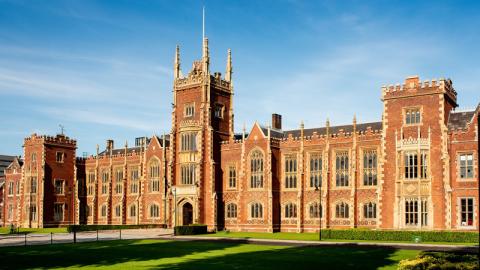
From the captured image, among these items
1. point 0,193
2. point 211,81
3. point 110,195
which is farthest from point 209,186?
point 0,193

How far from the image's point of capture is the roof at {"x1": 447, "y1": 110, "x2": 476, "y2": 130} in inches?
2138

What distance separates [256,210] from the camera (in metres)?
69.1

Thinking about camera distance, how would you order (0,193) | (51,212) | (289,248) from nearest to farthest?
(289,248) < (51,212) < (0,193)

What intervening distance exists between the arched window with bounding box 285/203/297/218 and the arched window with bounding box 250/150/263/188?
408 centimetres

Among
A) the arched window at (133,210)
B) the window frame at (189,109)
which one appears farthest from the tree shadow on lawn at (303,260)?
the arched window at (133,210)

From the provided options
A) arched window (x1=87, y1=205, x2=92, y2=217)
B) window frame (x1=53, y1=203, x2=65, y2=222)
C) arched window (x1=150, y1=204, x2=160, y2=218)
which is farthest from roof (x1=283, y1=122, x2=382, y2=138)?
window frame (x1=53, y1=203, x2=65, y2=222)

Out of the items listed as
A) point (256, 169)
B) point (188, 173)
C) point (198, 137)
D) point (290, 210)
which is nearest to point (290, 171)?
point (256, 169)

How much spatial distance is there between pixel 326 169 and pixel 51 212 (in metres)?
45.7

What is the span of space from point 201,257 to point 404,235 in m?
21.8

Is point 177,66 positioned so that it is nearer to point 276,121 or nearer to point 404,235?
point 276,121

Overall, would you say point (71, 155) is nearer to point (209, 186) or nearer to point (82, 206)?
point (82, 206)

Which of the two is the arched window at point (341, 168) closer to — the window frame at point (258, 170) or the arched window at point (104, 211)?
the window frame at point (258, 170)

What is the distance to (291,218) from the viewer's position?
67.5 metres

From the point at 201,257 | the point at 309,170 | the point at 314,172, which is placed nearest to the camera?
the point at 201,257
